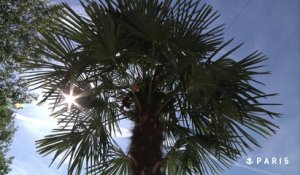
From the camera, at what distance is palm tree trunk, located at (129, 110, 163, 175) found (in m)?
5.06

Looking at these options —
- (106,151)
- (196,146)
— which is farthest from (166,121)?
(106,151)

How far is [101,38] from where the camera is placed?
5.35 m

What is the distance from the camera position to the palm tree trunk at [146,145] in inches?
199

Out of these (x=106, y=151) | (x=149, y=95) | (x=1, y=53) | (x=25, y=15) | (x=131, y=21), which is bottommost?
(x=106, y=151)

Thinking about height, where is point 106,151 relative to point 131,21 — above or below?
below

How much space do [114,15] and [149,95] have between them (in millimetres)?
1299

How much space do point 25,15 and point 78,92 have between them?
19.0 ft

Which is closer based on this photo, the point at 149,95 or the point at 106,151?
the point at 149,95

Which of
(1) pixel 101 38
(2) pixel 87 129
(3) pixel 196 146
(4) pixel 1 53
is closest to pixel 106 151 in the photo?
(2) pixel 87 129

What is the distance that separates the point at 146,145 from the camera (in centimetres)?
517

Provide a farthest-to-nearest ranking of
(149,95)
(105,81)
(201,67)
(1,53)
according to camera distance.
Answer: (1,53)
(105,81)
(149,95)
(201,67)

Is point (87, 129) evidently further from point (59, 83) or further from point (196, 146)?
point (196, 146)

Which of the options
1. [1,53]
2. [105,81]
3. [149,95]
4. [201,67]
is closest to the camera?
[201,67]

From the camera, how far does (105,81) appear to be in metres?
5.98
